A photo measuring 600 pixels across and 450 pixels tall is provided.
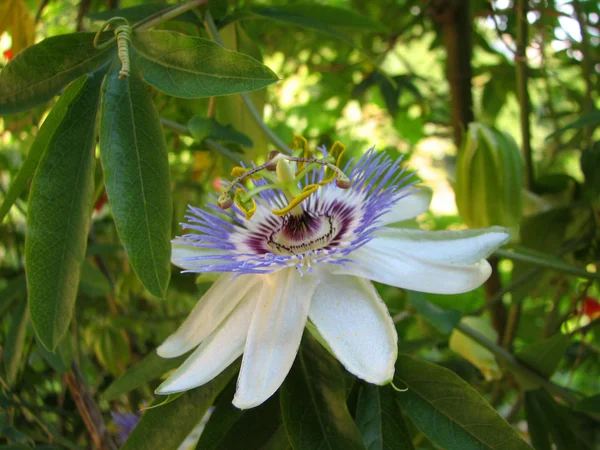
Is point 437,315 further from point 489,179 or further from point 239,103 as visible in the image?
point 239,103

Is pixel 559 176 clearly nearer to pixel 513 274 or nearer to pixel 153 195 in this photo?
pixel 513 274

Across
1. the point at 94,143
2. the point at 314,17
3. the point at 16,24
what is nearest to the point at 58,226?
the point at 94,143

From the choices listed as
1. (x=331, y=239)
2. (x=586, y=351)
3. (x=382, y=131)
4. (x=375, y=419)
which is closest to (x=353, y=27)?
(x=331, y=239)

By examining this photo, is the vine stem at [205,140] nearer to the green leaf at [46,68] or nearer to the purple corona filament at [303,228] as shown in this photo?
the purple corona filament at [303,228]

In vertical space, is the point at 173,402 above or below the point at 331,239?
below

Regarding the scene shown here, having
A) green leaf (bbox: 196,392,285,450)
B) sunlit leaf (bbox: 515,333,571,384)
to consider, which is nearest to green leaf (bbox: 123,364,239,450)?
green leaf (bbox: 196,392,285,450)
